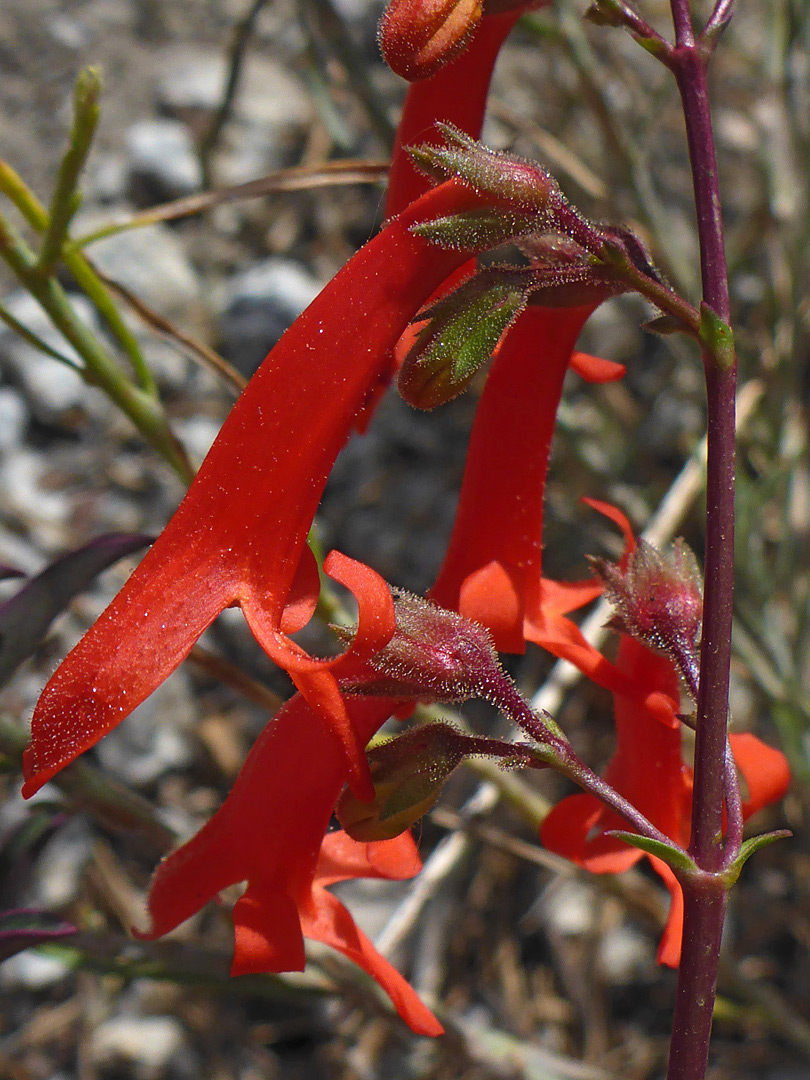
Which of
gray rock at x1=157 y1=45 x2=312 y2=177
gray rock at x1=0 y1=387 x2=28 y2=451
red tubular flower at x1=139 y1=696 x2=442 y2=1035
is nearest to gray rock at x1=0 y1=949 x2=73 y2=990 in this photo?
gray rock at x1=0 y1=387 x2=28 y2=451

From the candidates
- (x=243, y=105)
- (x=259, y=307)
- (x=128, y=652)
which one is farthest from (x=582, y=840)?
(x=243, y=105)

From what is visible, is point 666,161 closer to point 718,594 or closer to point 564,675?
point 564,675

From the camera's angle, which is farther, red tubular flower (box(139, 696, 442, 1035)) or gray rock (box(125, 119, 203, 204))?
gray rock (box(125, 119, 203, 204))

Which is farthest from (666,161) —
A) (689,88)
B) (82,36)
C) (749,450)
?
(689,88)

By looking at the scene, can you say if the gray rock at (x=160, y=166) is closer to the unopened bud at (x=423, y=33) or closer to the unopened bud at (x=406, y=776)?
the unopened bud at (x=423, y=33)

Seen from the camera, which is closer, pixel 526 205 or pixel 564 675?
pixel 526 205

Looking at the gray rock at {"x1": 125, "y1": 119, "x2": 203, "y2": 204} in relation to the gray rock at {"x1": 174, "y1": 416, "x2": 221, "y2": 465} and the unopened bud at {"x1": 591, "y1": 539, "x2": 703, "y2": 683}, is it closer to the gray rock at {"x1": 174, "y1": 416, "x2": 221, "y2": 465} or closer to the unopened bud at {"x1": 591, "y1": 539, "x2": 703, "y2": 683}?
the gray rock at {"x1": 174, "y1": 416, "x2": 221, "y2": 465}

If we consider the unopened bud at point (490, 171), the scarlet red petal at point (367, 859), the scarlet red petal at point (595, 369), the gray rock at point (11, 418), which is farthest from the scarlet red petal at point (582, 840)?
the gray rock at point (11, 418)
